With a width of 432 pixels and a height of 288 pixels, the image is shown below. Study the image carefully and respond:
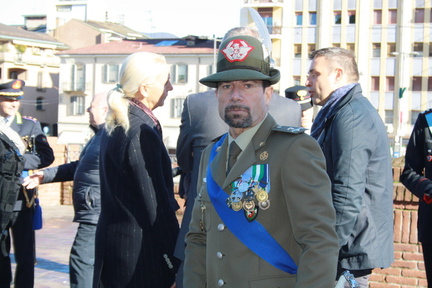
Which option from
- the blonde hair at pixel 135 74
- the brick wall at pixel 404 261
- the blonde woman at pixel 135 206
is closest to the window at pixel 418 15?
the brick wall at pixel 404 261

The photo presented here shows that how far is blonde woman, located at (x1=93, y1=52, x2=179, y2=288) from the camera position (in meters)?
3.95

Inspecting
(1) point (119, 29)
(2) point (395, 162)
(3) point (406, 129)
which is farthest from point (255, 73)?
(1) point (119, 29)

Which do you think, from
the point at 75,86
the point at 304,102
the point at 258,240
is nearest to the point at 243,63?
the point at 258,240

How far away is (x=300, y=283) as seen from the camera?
8.75 ft

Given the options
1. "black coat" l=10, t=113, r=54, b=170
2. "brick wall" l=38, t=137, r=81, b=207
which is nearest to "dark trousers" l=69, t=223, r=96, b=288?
"black coat" l=10, t=113, r=54, b=170

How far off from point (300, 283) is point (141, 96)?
1.97m

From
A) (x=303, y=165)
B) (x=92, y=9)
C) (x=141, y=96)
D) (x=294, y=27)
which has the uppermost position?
(x=92, y=9)

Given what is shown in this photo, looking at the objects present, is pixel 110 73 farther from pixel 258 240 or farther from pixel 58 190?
pixel 258 240

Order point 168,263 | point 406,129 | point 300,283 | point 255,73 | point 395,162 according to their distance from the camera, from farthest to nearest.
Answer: point 406,129 < point 395,162 < point 168,263 < point 255,73 < point 300,283

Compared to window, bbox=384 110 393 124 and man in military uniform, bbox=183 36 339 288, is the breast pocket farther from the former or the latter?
window, bbox=384 110 393 124

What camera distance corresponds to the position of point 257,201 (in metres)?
2.86

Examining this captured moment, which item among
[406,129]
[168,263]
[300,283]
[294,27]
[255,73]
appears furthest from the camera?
→ [294,27]

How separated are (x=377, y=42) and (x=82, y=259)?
5145 cm

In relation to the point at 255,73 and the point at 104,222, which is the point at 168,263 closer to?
the point at 104,222
